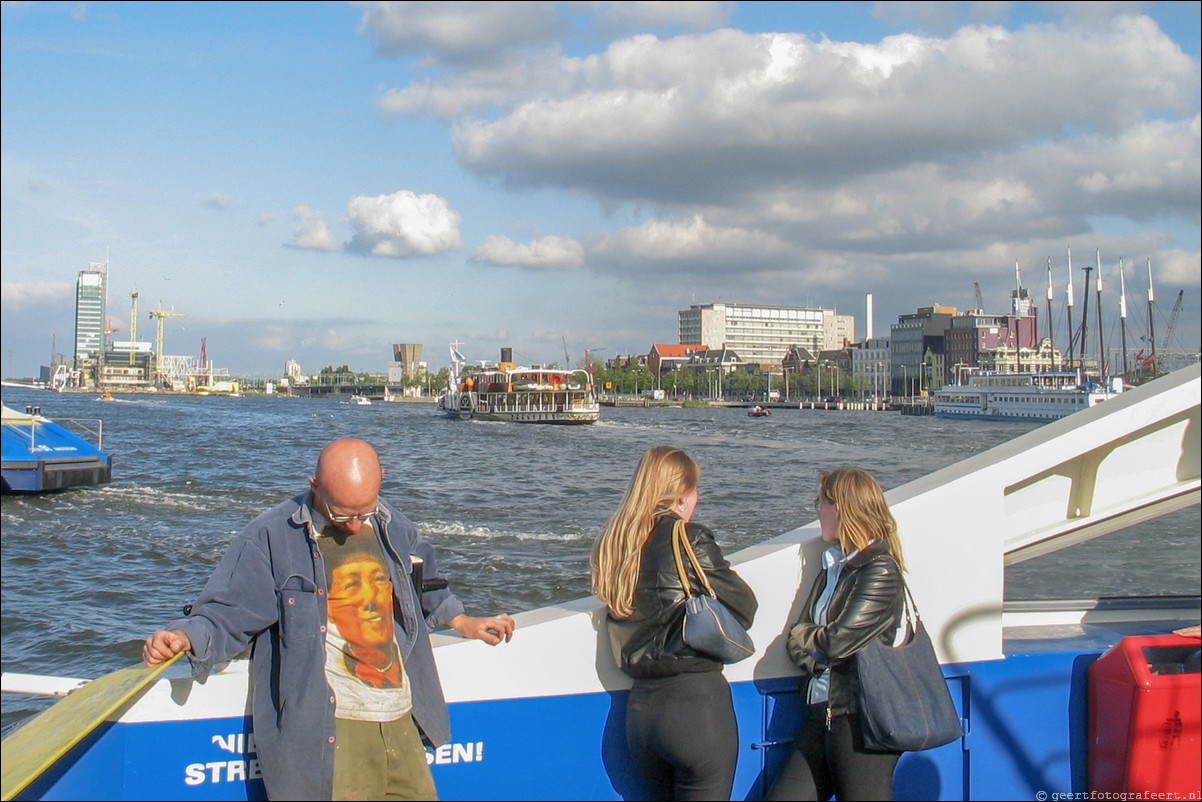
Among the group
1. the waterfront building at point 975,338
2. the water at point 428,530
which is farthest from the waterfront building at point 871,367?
the water at point 428,530

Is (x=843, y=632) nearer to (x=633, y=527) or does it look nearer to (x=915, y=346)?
(x=633, y=527)

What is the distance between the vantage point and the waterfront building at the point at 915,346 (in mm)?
164875

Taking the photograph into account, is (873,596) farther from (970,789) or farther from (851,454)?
(851,454)

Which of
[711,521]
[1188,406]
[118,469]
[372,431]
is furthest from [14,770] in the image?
[372,431]

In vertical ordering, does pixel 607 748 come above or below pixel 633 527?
below

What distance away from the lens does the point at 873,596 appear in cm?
293

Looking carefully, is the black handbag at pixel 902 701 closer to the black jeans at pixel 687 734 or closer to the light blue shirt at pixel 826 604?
the light blue shirt at pixel 826 604

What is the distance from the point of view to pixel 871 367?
585 ft

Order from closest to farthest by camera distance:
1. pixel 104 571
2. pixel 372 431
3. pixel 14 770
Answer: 1. pixel 14 770
2. pixel 104 571
3. pixel 372 431

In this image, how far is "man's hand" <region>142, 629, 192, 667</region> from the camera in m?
2.68

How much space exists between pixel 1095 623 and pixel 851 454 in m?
40.5

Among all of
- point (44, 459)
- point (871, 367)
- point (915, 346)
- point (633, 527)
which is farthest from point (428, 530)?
point (871, 367)

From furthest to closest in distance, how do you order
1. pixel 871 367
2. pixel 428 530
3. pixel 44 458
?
1. pixel 871 367
2. pixel 44 458
3. pixel 428 530

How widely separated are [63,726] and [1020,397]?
106 m
